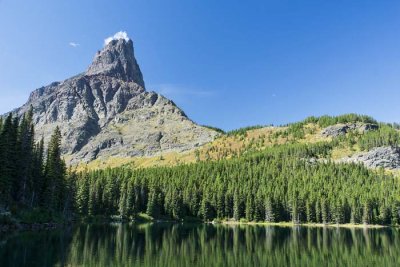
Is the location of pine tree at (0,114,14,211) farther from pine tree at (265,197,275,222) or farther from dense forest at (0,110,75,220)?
pine tree at (265,197,275,222)

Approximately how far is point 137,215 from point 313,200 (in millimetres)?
85952

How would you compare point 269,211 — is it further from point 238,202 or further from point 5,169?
point 5,169

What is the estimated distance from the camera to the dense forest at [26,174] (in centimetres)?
7881

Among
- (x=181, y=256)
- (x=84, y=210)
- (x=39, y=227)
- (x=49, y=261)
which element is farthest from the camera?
(x=84, y=210)

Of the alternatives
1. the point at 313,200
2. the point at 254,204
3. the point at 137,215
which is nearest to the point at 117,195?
the point at 137,215

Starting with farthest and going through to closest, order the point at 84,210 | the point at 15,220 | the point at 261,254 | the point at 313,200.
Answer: the point at 313,200 → the point at 84,210 → the point at 15,220 → the point at 261,254

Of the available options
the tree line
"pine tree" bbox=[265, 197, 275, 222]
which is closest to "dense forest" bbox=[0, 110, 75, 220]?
the tree line

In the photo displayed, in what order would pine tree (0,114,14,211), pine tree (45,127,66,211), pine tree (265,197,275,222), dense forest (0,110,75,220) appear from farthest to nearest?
pine tree (265,197,275,222) → pine tree (45,127,66,211) → dense forest (0,110,75,220) → pine tree (0,114,14,211)

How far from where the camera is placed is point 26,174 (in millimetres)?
90625

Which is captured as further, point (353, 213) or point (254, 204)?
point (254, 204)

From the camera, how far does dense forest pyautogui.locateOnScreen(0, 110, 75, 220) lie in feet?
Result: 259

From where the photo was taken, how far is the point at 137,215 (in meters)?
175

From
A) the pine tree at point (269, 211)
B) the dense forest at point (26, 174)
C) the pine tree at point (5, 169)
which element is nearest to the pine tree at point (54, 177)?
the dense forest at point (26, 174)

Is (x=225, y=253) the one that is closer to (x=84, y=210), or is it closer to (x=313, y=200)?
(x=84, y=210)
